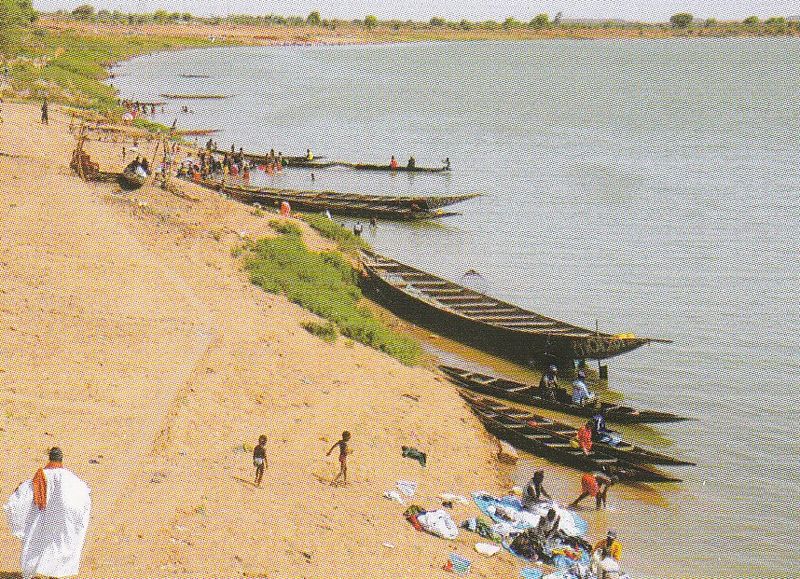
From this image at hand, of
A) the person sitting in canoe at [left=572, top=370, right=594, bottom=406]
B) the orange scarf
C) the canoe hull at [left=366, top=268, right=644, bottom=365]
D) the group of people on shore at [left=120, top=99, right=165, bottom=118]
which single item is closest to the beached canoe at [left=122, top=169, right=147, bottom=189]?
the canoe hull at [left=366, top=268, right=644, bottom=365]

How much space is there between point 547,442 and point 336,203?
2219cm

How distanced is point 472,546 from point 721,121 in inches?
2802

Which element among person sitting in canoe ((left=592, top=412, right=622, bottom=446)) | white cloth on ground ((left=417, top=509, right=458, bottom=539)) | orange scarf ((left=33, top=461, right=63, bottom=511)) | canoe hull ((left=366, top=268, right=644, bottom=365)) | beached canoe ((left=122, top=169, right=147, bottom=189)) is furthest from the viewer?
beached canoe ((left=122, top=169, right=147, bottom=189))

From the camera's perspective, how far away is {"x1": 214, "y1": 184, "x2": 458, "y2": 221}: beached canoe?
123ft

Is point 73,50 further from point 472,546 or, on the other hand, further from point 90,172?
point 472,546

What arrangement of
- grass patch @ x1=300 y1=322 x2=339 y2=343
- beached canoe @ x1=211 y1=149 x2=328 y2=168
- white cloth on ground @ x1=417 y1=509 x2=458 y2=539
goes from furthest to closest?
beached canoe @ x1=211 y1=149 x2=328 y2=168 < grass patch @ x1=300 y1=322 x2=339 y2=343 < white cloth on ground @ x1=417 y1=509 x2=458 y2=539

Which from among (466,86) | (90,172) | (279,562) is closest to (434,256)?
(90,172)

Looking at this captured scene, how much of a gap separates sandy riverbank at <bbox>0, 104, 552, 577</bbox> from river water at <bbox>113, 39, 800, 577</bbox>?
3826mm

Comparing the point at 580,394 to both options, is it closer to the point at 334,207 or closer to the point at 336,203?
the point at 334,207

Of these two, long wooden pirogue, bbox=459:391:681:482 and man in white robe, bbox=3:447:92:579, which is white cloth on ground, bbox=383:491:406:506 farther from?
man in white robe, bbox=3:447:92:579

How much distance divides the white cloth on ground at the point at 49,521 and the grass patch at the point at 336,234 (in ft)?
65.2

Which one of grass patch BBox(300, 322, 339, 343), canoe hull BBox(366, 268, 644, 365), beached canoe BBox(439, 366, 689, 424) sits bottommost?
beached canoe BBox(439, 366, 689, 424)

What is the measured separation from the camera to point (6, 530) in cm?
1029

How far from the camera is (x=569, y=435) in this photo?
17609 mm
